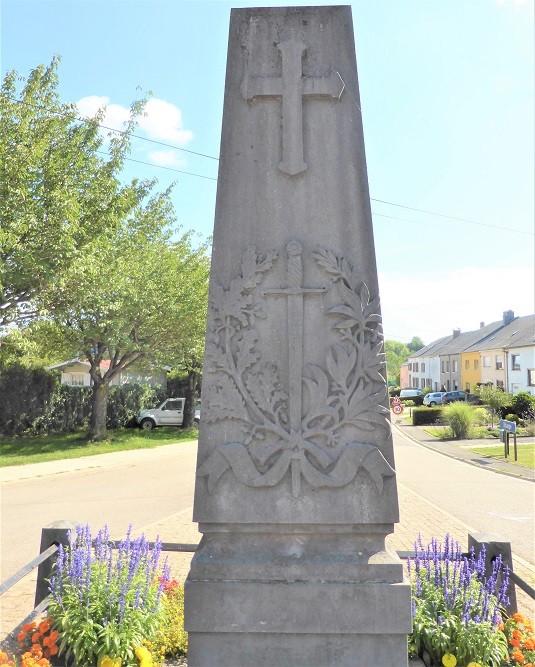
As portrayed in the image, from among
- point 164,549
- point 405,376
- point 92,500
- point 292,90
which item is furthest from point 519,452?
point 405,376

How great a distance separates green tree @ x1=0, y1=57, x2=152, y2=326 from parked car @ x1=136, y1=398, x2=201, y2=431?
1533cm

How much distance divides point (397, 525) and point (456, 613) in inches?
Result: 225

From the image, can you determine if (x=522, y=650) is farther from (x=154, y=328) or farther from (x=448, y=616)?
(x=154, y=328)

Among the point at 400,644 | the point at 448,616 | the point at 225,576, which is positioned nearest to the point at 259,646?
the point at 225,576

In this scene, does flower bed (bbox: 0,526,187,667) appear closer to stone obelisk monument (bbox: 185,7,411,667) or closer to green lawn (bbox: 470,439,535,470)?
stone obelisk monument (bbox: 185,7,411,667)

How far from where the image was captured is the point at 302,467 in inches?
116

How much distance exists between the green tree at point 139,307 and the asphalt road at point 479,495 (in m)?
10.3

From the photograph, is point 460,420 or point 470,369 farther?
point 470,369

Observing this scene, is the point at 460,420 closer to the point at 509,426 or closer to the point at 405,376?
the point at 509,426

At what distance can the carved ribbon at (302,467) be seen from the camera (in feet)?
9.57

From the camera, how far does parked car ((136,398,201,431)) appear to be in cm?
2956

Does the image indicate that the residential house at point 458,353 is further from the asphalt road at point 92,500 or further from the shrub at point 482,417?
the asphalt road at point 92,500

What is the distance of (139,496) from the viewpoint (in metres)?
12.0

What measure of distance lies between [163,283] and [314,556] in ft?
64.9
